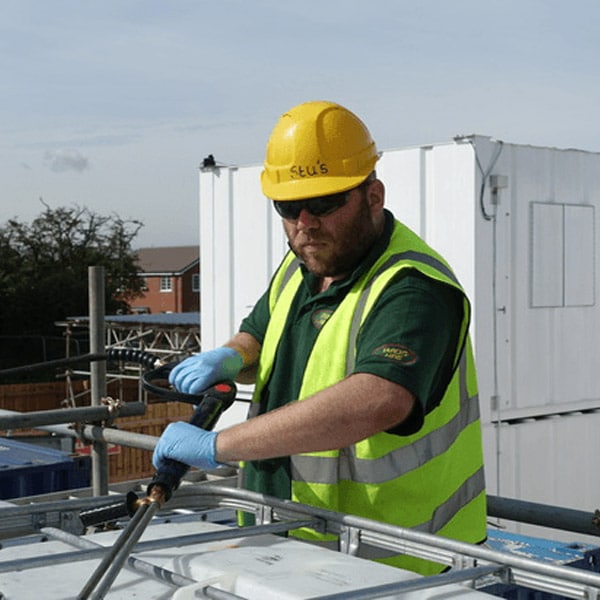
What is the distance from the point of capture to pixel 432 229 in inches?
297

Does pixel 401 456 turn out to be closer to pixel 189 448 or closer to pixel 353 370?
pixel 353 370

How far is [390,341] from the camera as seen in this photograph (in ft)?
8.56

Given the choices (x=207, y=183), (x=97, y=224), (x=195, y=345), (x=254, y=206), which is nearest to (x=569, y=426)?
(x=254, y=206)

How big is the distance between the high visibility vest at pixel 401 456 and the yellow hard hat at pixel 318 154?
0.23 meters

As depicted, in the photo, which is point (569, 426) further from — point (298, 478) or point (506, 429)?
point (298, 478)

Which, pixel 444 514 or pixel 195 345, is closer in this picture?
pixel 444 514

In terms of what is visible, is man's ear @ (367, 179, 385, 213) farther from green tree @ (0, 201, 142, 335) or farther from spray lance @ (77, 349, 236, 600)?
green tree @ (0, 201, 142, 335)

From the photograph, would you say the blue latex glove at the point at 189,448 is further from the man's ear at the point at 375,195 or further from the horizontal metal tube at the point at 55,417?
the horizontal metal tube at the point at 55,417

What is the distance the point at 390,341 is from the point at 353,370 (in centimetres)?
16

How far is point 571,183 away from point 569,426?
1878mm

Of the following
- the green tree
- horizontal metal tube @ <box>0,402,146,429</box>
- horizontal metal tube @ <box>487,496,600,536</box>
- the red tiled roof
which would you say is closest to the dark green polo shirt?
horizontal metal tube @ <box>487,496,600,536</box>

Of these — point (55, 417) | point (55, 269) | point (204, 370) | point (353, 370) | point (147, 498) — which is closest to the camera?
point (147, 498)

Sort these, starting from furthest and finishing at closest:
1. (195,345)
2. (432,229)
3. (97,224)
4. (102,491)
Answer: (97,224), (195,345), (432,229), (102,491)

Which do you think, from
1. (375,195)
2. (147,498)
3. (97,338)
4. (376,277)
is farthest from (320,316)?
(97,338)
